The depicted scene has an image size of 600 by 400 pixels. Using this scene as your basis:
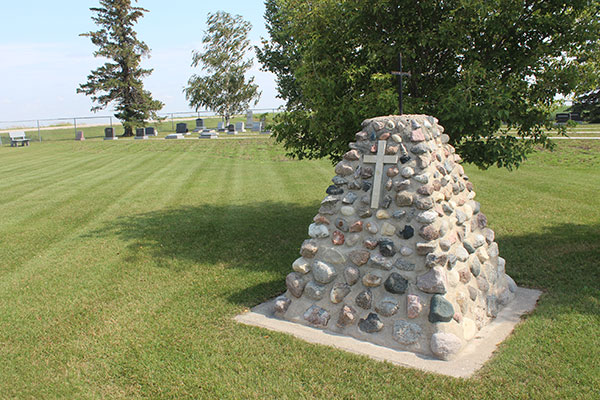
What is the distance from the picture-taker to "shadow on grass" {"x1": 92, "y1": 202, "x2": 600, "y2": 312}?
666cm

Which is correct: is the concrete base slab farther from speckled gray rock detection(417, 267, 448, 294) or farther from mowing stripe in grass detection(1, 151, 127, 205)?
mowing stripe in grass detection(1, 151, 127, 205)

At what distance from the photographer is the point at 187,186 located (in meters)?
16.0

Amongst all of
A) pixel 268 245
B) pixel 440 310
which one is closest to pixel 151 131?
pixel 268 245

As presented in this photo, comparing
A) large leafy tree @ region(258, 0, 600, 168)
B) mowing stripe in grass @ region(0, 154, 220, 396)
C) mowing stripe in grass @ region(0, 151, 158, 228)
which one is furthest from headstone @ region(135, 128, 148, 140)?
large leafy tree @ region(258, 0, 600, 168)

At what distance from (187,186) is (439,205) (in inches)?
479

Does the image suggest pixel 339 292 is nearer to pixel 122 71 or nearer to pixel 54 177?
pixel 54 177

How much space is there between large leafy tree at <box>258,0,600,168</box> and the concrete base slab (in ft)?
9.71

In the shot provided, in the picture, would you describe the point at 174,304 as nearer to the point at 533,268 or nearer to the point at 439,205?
the point at 439,205

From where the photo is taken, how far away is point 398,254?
16.5 ft

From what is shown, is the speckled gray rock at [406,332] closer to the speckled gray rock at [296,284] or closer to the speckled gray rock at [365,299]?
the speckled gray rock at [365,299]

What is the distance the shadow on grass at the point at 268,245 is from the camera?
666 cm

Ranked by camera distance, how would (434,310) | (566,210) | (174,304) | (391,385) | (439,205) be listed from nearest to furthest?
1. (391,385)
2. (434,310)
3. (439,205)
4. (174,304)
5. (566,210)

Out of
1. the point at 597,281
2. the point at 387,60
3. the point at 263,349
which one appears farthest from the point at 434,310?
the point at 387,60

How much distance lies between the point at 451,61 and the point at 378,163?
3.93m
